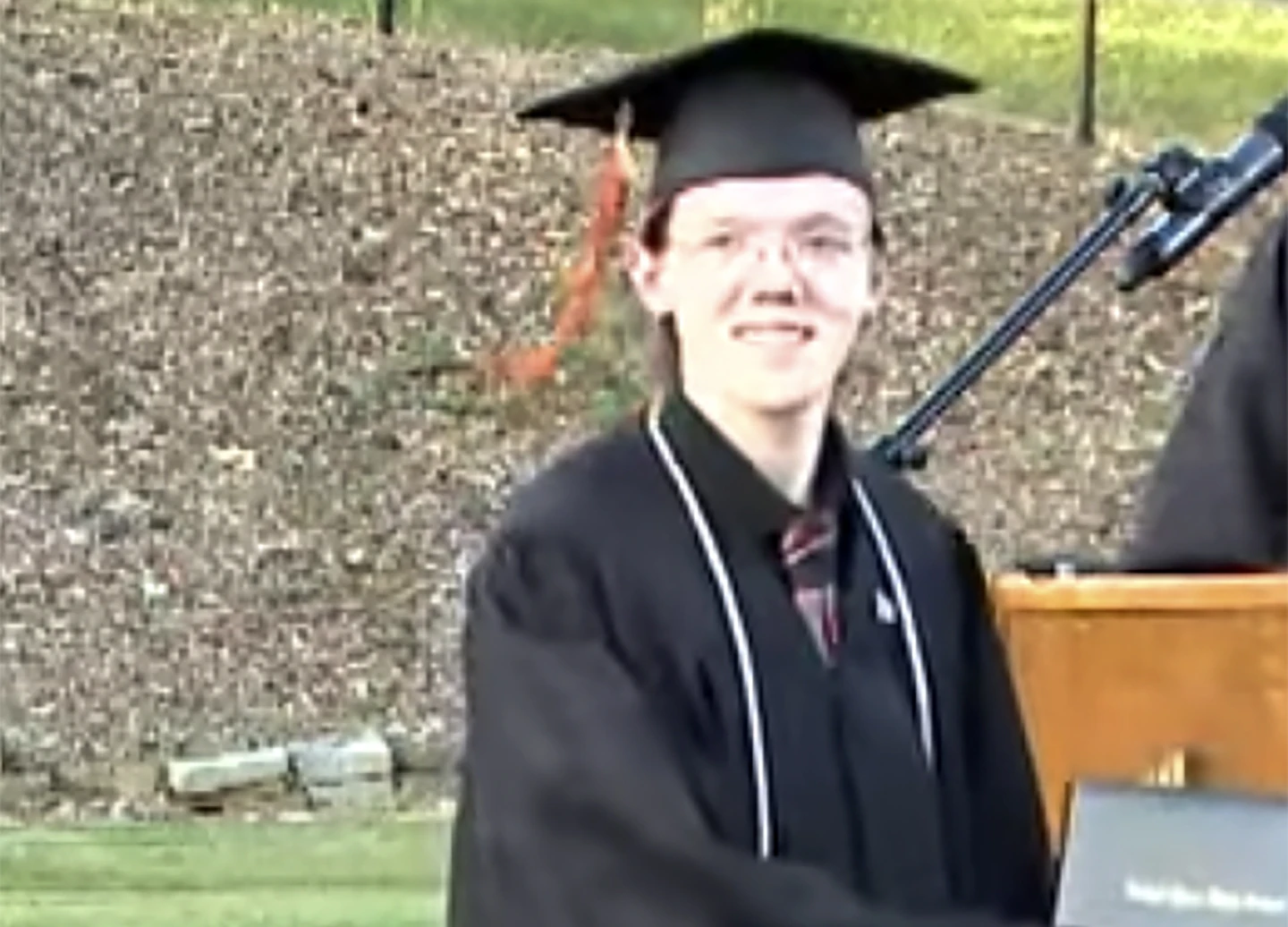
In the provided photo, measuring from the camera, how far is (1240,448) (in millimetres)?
Result: 4172

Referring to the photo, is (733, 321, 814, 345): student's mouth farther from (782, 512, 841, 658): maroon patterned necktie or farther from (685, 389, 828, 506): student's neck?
(782, 512, 841, 658): maroon patterned necktie

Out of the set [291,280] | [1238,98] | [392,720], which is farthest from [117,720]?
[1238,98]

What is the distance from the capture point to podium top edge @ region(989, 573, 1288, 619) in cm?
372

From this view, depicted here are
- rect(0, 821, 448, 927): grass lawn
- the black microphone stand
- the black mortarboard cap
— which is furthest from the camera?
A: rect(0, 821, 448, 927): grass lawn

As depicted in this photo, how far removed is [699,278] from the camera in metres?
3.48

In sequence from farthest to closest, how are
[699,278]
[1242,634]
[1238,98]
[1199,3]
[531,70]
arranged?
[1199,3]
[1238,98]
[531,70]
[1242,634]
[699,278]

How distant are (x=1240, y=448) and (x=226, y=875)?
562 cm

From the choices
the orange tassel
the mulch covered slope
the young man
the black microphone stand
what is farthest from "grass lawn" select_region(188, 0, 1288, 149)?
the young man

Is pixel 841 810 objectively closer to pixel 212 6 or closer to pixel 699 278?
pixel 699 278

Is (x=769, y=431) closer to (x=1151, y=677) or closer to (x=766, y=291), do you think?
(x=766, y=291)

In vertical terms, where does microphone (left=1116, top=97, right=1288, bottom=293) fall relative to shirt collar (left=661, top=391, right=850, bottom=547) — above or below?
above

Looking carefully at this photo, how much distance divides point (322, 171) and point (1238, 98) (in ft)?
14.9

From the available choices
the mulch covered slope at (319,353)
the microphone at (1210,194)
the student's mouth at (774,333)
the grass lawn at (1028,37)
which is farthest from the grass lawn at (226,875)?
the grass lawn at (1028,37)

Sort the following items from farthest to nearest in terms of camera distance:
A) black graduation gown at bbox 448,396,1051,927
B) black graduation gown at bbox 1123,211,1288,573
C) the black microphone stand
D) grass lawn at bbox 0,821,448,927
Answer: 1. grass lawn at bbox 0,821,448,927
2. the black microphone stand
3. black graduation gown at bbox 1123,211,1288,573
4. black graduation gown at bbox 448,396,1051,927
